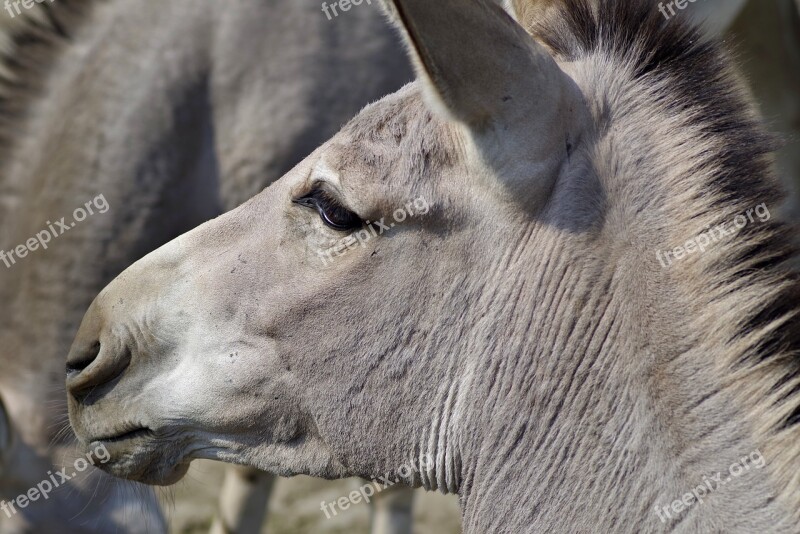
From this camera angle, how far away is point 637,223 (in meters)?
2.10

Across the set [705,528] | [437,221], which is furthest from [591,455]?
[437,221]

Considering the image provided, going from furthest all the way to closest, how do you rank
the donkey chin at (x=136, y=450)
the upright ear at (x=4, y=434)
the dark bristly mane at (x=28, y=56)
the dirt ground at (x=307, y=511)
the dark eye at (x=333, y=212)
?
the dirt ground at (x=307, y=511) → the dark bristly mane at (x=28, y=56) → the upright ear at (x=4, y=434) → the donkey chin at (x=136, y=450) → the dark eye at (x=333, y=212)

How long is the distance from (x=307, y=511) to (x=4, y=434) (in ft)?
9.80

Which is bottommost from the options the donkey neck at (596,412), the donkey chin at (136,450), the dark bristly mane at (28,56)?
the donkey neck at (596,412)

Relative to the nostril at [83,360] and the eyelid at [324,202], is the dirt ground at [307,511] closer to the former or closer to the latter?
the nostril at [83,360]

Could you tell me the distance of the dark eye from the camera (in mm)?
2246

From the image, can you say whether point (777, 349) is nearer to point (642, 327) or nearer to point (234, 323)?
point (642, 327)

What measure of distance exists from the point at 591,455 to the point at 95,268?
285cm

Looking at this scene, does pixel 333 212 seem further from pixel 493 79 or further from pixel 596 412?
pixel 596 412

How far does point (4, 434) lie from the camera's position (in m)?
3.87

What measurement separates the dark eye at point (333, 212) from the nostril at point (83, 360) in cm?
75

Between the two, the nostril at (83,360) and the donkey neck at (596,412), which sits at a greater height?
the nostril at (83,360)

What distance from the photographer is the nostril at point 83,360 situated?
8.41 ft

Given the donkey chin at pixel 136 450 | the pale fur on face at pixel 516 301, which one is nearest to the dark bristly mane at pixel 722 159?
the pale fur on face at pixel 516 301
